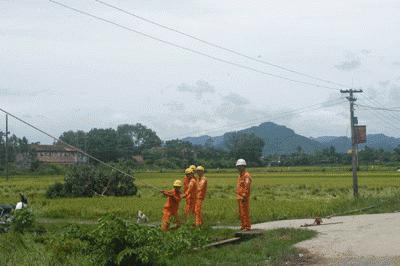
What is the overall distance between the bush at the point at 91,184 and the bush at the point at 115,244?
30.4m

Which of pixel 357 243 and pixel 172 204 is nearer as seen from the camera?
pixel 357 243

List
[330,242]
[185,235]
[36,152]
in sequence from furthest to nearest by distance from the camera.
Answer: [36,152] < [330,242] < [185,235]

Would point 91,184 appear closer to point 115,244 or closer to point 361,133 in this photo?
point 361,133

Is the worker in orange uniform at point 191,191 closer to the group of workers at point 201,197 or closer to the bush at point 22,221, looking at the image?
the group of workers at point 201,197

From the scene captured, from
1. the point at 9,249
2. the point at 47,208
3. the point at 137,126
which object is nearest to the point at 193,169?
the point at 9,249

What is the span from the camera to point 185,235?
12.5 m

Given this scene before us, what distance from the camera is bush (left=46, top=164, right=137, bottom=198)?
41094mm

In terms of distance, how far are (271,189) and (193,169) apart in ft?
86.4

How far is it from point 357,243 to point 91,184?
1160 inches

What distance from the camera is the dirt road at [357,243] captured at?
12298mm

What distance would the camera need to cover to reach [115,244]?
1029 cm

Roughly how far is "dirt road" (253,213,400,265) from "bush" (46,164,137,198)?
23155mm

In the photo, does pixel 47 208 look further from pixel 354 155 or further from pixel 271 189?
pixel 271 189

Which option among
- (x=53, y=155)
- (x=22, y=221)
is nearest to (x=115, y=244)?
(x=22, y=221)
